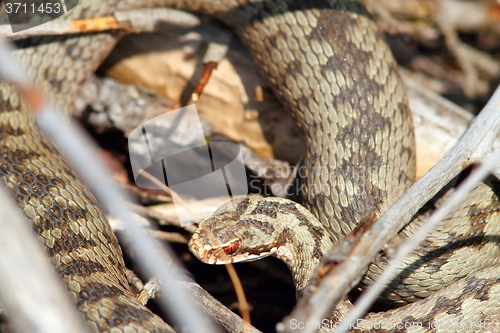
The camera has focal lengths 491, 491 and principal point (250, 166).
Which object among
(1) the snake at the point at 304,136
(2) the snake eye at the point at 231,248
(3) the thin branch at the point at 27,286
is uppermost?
(3) the thin branch at the point at 27,286

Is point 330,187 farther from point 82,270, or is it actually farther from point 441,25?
point 441,25

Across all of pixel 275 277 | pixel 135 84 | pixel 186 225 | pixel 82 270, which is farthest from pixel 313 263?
pixel 135 84

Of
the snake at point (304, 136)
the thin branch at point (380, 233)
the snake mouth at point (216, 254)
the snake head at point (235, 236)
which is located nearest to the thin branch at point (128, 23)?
the snake at point (304, 136)

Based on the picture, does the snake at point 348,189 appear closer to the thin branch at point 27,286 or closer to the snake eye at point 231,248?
the snake eye at point 231,248

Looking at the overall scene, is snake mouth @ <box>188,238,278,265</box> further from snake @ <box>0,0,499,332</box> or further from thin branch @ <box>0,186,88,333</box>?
thin branch @ <box>0,186,88,333</box>

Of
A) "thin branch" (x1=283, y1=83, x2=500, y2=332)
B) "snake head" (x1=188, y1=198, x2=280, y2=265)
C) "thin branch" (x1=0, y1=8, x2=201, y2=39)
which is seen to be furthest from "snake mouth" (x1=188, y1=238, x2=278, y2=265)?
"thin branch" (x1=0, y1=8, x2=201, y2=39)

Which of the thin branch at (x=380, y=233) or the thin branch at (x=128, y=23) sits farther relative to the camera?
the thin branch at (x=128, y=23)
